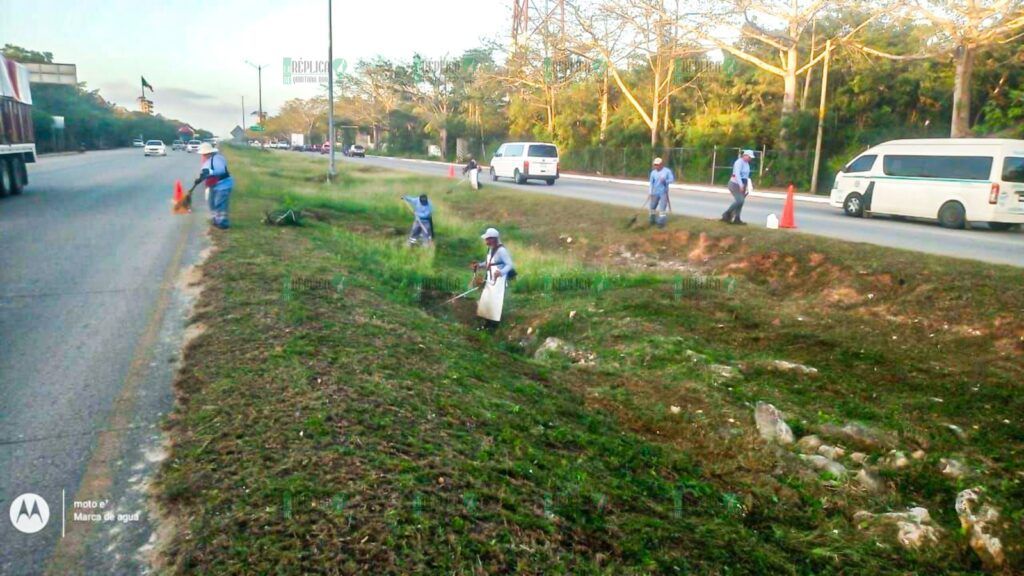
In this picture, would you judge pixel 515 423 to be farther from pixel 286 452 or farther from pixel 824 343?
pixel 824 343

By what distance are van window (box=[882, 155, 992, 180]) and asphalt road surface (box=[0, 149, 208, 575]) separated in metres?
16.4

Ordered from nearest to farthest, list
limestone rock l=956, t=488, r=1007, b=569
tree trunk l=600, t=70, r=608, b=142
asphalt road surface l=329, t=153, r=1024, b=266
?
1. limestone rock l=956, t=488, r=1007, b=569
2. asphalt road surface l=329, t=153, r=1024, b=266
3. tree trunk l=600, t=70, r=608, b=142

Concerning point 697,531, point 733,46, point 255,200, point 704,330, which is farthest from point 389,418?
point 733,46

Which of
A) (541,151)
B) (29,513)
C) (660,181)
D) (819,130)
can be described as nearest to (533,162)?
(541,151)

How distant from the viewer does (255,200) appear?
772 inches

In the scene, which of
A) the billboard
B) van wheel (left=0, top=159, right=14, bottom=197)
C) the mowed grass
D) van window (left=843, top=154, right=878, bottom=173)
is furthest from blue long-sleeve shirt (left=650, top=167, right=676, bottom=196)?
the billboard

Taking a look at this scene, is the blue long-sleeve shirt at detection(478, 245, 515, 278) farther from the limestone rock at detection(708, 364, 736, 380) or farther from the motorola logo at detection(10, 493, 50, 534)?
the motorola logo at detection(10, 493, 50, 534)

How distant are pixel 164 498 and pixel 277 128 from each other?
528 feet

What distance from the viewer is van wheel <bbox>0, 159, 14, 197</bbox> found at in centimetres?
1777

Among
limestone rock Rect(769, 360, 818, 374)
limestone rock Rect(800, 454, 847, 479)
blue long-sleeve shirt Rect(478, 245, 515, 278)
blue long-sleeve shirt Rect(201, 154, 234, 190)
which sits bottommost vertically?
limestone rock Rect(800, 454, 847, 479)

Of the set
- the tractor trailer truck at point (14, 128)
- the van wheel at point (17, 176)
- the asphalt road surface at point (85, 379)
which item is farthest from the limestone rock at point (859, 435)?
the van wheel at point (17, 176)

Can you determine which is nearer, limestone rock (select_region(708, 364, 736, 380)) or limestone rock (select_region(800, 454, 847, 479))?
limestone rock (select_region(800, 454, 847, 479))

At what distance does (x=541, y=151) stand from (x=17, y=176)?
19.2 m

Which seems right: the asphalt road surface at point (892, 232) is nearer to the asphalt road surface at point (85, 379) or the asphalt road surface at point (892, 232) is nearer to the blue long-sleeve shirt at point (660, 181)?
the blue long-sleeve shirt at point (660, 181)
